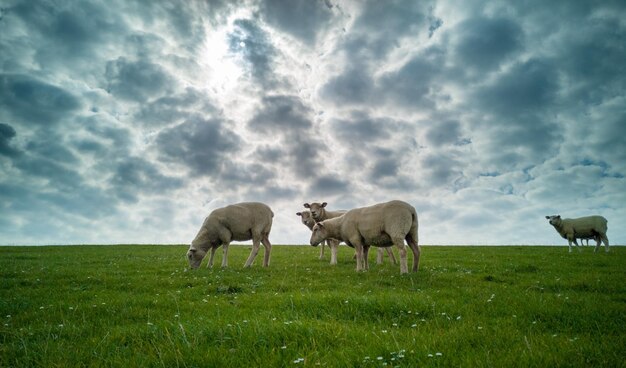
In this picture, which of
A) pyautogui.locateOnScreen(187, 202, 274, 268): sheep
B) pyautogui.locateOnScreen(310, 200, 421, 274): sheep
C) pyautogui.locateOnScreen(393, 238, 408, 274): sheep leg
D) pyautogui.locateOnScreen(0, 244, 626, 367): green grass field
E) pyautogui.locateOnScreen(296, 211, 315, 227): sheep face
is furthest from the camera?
pyautogui.locateOnScreen(296, 211, 315, 227): sheep face

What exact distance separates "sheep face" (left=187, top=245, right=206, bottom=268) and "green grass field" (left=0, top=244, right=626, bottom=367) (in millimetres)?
4848

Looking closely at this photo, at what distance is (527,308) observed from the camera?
784cm

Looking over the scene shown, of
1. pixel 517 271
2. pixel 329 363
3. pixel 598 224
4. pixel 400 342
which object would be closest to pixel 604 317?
pixel 400 342

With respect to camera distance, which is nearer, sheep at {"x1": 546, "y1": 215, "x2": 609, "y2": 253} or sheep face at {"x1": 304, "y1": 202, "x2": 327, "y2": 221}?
sheep face at {"x1": 304, "y1": 202, "x2": 327, "y2": 221}

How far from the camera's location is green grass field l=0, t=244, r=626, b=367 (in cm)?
497

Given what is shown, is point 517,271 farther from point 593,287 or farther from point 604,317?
point 604,317

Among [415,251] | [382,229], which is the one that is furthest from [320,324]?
[415,251]

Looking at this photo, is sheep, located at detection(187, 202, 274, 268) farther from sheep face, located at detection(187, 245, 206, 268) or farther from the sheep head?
the sheep head

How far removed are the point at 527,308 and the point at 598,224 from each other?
2508 centimetres

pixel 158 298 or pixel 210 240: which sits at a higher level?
pixel 210 240

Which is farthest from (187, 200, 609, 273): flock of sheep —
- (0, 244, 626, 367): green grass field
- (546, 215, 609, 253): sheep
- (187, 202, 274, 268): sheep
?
(546, 215, 609, 253): sheep

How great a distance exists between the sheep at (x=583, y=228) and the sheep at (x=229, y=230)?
77.2 feet

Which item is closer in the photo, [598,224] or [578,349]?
[578,349]

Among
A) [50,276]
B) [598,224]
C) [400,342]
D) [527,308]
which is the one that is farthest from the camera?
[598,224]
